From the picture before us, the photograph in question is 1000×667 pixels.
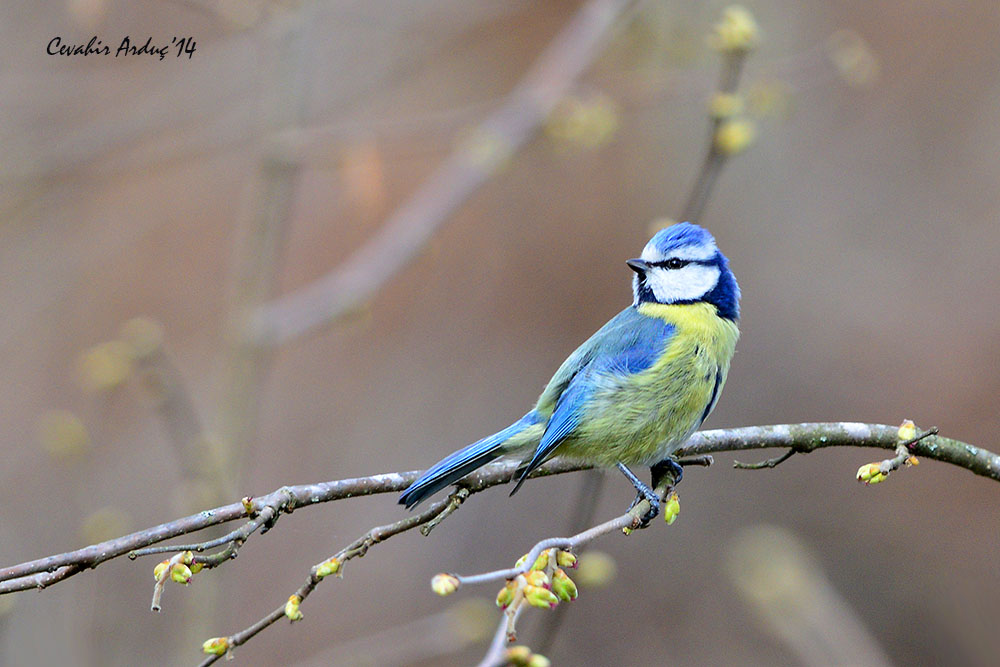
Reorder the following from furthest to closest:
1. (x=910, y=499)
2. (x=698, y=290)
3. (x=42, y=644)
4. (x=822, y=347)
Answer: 1. (x=822, y=347)
2. (x=910, y=499)
3. (x=42, y=644)
4. (x=698, y=290)

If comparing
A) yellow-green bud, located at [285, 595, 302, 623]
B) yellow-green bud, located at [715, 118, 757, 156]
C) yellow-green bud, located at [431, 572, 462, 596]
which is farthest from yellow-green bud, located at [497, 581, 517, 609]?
yellow-green bud, located at [715, 118, 757, 156]

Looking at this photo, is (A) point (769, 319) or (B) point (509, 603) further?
(A) point (769, 319)

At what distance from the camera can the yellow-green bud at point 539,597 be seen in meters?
1.55

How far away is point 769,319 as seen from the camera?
6.42 metres

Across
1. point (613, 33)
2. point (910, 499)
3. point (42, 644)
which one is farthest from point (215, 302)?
point (910, 499)

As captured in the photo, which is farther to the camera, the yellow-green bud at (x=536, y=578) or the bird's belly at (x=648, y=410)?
the bird's belly at (x=648, y=410)

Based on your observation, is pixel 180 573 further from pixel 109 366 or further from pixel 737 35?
pixel 737 35

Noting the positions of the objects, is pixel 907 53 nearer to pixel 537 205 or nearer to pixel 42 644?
pixel 537 205

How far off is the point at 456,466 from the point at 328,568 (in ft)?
2.28

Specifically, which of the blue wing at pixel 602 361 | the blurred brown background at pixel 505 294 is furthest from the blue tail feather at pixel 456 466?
the blurred brown background at pixel 505 294

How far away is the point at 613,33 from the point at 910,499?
3630 mm

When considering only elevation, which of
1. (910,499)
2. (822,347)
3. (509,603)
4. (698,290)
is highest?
(822,347)

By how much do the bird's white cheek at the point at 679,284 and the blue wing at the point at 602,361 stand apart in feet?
0.43

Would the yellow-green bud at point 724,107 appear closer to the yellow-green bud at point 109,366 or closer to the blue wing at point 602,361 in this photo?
the blue wing at point 602,361
